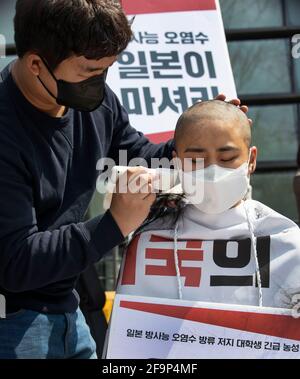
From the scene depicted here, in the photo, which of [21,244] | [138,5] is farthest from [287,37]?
[21,244]

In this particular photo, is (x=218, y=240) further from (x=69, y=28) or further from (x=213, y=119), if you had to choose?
(x=69, y=28)

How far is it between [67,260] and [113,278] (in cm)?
360

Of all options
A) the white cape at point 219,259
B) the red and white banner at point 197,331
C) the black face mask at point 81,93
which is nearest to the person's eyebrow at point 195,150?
the white cape at point 219,259

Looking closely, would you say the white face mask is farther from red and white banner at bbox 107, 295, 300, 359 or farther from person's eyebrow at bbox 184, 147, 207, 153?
red and white banner at bbox 107, 295, 300, 359

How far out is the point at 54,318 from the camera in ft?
6.84

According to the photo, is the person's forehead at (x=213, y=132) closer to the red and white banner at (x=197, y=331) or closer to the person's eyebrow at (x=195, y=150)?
the person's eyebrow at (x=195, y=150)

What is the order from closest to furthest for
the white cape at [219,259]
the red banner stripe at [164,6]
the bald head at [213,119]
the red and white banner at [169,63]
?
the white cape at [219,259], the bald head at [213,119], the red and white banner at [169,63], the red banner stripe at [164,6]

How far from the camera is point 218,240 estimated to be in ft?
Result: 6.72

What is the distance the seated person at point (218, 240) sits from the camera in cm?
197

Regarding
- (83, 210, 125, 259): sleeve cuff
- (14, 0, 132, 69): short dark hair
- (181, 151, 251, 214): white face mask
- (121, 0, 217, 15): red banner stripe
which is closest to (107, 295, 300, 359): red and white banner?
(83, 210, 125, 259): sleeve cuff

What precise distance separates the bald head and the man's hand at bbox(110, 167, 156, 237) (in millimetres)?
257

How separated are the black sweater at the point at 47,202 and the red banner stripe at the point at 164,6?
1294mm

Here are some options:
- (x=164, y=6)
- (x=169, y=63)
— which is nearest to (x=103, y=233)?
(x=169, y=63)

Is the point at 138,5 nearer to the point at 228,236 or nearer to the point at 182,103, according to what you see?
the point at 182,103
